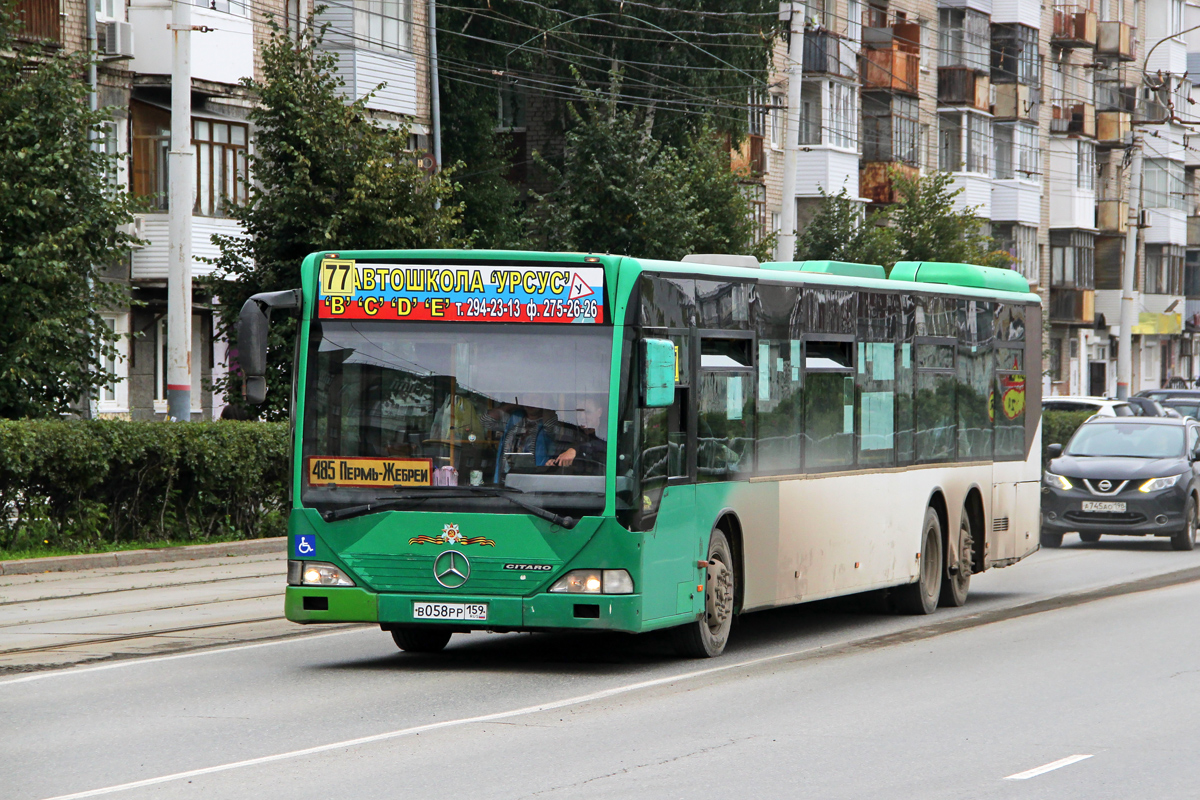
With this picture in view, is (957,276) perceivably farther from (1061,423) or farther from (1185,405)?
(1185,405)

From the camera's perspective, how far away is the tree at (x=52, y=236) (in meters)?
20.1

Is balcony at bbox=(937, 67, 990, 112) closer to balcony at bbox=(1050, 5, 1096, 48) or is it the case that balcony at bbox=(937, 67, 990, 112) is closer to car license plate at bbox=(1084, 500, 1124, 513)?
balcony at bbox=(1050, 5, 1096, 48)

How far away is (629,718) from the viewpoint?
9.52m

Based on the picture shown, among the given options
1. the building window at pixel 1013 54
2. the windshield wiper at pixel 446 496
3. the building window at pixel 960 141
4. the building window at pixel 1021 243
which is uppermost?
the building window at pixel 1013 54

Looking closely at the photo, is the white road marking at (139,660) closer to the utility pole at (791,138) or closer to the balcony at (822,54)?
the utility pole at (791,138)

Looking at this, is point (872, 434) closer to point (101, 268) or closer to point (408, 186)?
point (101, 268)

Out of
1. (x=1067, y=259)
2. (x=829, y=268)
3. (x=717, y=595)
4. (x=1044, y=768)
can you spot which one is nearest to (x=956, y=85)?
(x=1067, y=259)

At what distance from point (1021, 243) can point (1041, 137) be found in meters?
5.10

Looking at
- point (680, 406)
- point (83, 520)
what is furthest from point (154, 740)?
point (83, 520)

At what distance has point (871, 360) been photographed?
1448 centimetres

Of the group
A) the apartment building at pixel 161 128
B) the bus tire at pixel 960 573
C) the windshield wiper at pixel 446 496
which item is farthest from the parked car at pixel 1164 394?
the windshield wiper at pixel 446 496

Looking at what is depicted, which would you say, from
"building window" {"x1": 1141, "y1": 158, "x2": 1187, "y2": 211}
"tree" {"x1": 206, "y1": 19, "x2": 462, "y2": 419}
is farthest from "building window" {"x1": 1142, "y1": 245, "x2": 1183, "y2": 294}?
"tree" {"x1": 206, "y1": 19, "x2": 462, "y2": 419}

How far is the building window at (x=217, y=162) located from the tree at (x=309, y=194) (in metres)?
8.21

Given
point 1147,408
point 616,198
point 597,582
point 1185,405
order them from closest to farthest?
point 597,582 < point 616,198 < point 1147,408 < point 1185,405
